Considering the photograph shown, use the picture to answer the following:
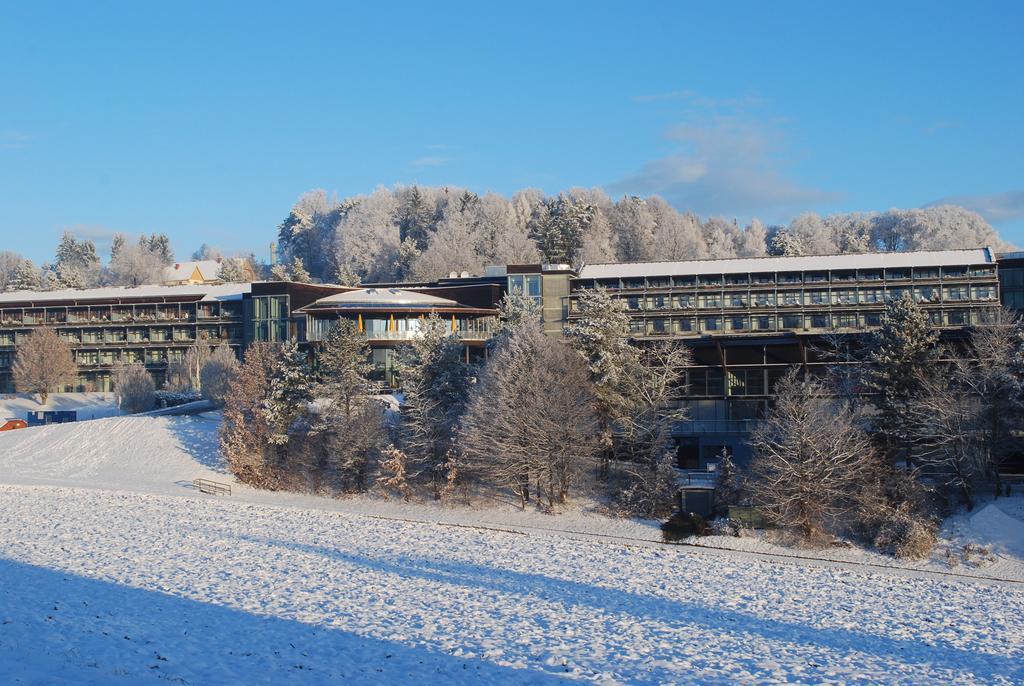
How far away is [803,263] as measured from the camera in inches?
2813

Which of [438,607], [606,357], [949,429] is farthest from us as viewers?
[606,357]

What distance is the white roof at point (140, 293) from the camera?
8950 cm

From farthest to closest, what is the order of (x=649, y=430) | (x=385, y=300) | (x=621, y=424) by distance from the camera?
(x=385, y=300) < (x=621, y=424) < (x=649, y=430)

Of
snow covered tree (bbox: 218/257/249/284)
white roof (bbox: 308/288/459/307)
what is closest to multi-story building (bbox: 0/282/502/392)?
white roof (bbox: 308/288/459/307)

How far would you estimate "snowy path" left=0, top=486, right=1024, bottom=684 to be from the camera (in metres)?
17.3

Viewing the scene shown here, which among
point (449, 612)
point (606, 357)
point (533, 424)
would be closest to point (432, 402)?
point (533, 424)

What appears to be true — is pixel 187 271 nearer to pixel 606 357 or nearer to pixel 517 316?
pixel 517 316

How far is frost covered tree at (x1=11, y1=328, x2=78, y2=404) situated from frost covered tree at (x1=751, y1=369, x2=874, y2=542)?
208 ft

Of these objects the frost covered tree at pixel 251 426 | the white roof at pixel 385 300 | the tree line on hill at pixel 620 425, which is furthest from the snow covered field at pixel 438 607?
the white roof at pixel 385 300

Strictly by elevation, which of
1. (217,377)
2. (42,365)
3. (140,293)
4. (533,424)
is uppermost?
(140,293)

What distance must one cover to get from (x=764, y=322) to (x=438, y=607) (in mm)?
52249

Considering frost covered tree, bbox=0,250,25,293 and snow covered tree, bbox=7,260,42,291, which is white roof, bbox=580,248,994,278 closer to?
snow covered tree, bbox=7,260,42,291

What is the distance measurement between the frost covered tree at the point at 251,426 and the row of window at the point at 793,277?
26.6m

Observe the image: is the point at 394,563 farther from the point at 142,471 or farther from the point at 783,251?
the point at 783,251
